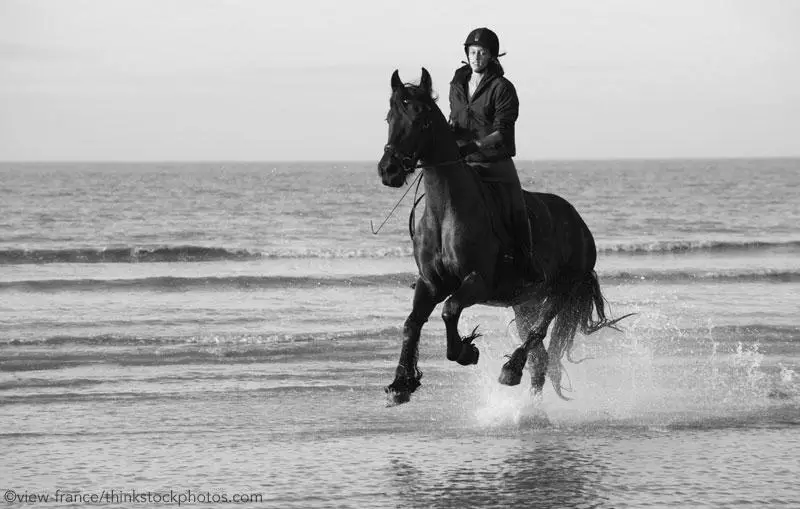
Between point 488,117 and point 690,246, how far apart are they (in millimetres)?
26247

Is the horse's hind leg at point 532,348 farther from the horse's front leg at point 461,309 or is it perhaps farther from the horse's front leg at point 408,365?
the horse's front leg at point 408,365

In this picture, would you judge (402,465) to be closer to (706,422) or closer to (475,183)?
(475,183)

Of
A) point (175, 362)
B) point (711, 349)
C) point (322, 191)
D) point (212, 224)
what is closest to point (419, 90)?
point (175, 362)

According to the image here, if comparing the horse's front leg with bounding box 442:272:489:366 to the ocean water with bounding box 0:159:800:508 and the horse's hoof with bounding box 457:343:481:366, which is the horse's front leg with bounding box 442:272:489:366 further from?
the ocean water with bounding box 0:159:800:508

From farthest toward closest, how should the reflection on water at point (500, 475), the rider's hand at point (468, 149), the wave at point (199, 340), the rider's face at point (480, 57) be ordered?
the wave at point (199, 340), the rider's face at point (480, 57), the rider's hand at point (468, 149), the reflection on water at point (500, 475)

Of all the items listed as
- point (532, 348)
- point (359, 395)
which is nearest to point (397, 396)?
point (532, 348)

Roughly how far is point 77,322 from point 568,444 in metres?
11.3

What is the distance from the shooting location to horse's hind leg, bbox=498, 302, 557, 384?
10.4 metres

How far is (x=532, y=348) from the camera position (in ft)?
35.7

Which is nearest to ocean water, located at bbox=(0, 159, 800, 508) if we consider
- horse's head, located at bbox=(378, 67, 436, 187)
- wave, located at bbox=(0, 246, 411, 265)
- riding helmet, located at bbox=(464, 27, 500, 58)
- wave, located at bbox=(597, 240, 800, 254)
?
wave, located at bbox=(0, 246, 411, 265)

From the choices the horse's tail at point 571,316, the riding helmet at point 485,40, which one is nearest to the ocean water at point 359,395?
the horse's tail at point 571,316

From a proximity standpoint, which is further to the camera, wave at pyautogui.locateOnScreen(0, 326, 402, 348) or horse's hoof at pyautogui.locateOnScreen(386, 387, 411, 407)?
wave at pyautogui.locateOnScreen(0, 326, 402, 348)

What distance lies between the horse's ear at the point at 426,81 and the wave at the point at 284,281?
1516 cm

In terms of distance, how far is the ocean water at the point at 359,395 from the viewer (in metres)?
8.33
